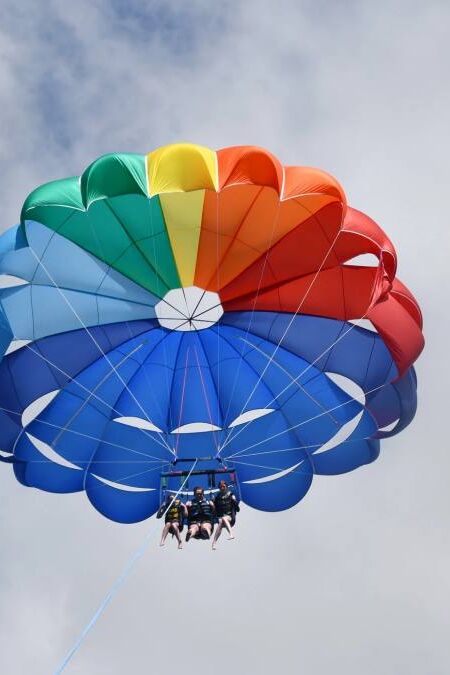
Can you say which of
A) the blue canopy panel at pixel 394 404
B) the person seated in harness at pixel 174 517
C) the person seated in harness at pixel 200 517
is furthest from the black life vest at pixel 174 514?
the blue canopy panel at pixel 394 404

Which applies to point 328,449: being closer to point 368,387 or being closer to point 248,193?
point 368,387

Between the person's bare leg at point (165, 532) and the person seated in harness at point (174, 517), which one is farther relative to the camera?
the person seated in harness at point (174, 517)

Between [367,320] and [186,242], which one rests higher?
[186,242]

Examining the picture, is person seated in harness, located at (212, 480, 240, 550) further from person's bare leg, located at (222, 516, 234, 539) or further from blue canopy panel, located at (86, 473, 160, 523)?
A: blue canopy panel, located at (86, 473, 160, 523)

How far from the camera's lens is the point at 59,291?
14070 millimetres

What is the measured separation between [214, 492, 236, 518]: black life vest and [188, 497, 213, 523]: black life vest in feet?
0.32

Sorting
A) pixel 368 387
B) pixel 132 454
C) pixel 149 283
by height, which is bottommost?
pixel 132 454

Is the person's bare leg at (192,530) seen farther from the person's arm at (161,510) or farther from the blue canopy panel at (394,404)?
the blue canopy panel at (394,404)

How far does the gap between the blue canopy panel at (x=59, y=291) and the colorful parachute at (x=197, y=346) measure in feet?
0.06

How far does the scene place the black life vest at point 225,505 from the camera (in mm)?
13008

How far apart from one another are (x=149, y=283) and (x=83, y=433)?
2124 millimetres

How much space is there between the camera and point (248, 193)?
1338cm

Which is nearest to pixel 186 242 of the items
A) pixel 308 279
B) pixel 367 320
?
pixel 308 279

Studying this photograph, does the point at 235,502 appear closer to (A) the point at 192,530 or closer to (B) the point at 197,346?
(A) the point at 192,530
